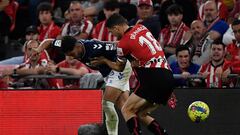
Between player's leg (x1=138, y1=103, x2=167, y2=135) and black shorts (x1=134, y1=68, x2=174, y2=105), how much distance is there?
0.26m

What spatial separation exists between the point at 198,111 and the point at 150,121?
1002mm

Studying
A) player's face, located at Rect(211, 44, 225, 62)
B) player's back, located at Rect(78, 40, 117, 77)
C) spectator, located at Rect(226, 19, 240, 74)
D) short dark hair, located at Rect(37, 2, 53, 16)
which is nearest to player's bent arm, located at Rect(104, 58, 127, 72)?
player's back, located at Rect(78, 40, 117, 77)

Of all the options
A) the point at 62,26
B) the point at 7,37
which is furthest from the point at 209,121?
the point at 7,37

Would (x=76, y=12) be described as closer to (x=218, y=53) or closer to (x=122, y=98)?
(x=218, y=53)

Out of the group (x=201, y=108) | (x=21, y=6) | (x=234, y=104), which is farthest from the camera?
(x=21, y=6)

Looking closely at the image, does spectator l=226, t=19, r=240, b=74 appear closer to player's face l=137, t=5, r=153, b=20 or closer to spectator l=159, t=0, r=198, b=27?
player's face l=137, t=5, r=153, b=20

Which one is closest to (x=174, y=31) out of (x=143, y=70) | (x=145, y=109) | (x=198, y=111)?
(x=198, y=111)

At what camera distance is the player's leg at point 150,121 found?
1206cm

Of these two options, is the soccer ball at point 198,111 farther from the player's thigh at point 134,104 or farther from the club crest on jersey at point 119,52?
the club crest on jersey at point 119,52

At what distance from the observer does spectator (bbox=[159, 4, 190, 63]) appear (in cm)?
1564

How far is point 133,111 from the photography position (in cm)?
1205

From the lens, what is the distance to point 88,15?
57.3 ft

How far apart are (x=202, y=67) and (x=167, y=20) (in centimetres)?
267

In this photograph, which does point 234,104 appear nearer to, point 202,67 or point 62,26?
point 202,67
